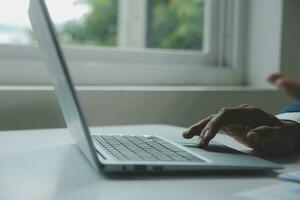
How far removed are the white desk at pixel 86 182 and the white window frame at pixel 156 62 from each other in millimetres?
699

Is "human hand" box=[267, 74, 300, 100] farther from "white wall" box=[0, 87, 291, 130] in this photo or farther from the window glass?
the window glass

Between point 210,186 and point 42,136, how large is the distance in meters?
0.50

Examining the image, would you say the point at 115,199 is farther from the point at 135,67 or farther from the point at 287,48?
the point at 287,48

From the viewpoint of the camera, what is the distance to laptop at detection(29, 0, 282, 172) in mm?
551

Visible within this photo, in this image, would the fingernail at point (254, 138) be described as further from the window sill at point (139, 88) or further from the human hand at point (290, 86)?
the window sill at point (139, 88)

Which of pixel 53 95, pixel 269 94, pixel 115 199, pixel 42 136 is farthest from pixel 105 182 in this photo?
pixel 269 94

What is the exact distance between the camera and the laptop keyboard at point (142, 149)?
2.09ft

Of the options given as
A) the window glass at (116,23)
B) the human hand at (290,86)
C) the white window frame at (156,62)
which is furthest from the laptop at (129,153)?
the window glass at (116,23)

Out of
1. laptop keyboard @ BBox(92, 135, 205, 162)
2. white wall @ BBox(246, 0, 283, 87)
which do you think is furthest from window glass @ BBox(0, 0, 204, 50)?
laptop keyboard @ BBox(92, 135, 205, 162)

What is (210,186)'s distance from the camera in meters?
0.57

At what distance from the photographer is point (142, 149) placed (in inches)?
27.9

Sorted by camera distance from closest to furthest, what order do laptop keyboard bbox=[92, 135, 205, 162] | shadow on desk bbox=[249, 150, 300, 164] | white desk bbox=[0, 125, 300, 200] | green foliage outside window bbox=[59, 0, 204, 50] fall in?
white desk bbox=[0, 125, 300, 200], laptop keyboard bbox=[92, 135, 205, 162], shadow on desk bbox=[249, 150, 300, 164], green foliage outside window bbox=[59, 0, 204, 50]

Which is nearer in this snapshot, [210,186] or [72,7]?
[210,186]

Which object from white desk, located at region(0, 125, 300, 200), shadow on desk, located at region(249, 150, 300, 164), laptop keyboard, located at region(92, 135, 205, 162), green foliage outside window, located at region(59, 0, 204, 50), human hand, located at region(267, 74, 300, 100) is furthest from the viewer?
green foliage outside window, located at region(59, 0, 204, 50)
